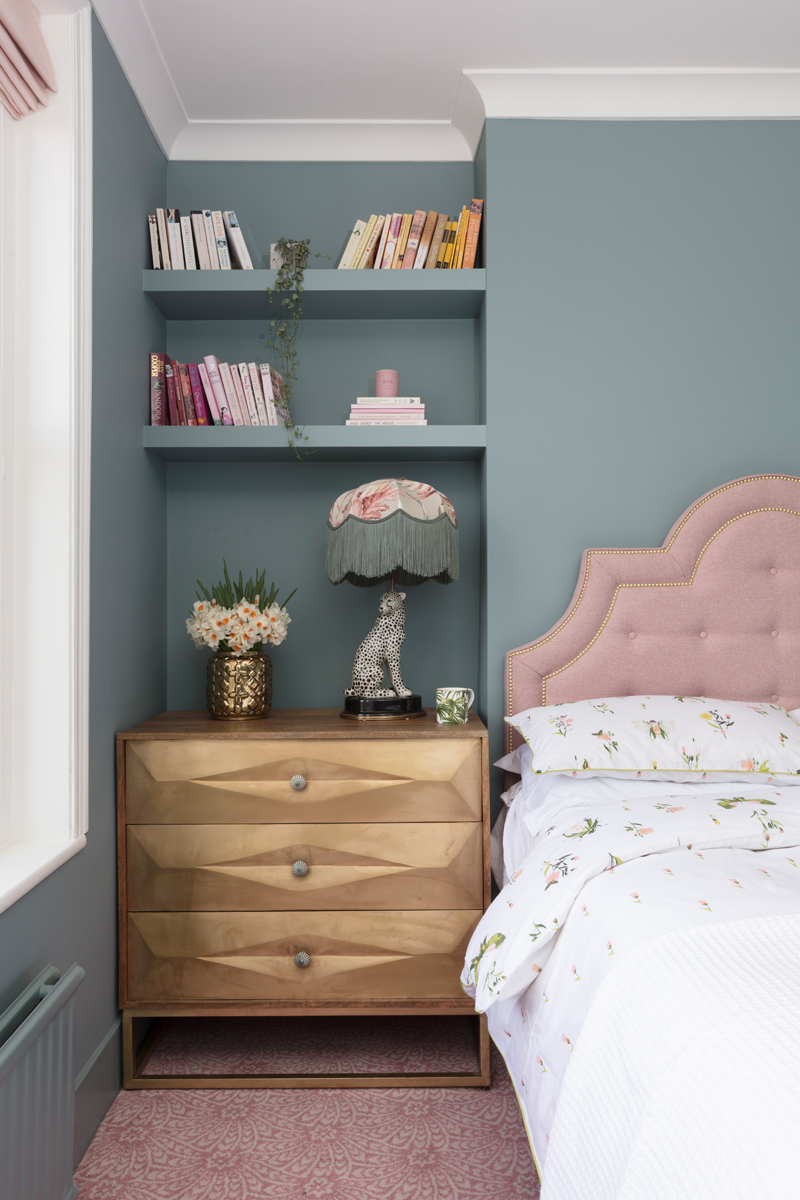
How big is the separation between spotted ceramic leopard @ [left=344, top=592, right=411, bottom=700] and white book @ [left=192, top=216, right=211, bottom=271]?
111cm

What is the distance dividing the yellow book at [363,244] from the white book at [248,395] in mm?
439

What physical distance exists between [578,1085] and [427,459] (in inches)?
70.4

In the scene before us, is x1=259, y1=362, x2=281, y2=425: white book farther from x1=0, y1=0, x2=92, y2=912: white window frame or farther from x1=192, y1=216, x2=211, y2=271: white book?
x1=0, y1=0, x2=92, y2=912: white window frame

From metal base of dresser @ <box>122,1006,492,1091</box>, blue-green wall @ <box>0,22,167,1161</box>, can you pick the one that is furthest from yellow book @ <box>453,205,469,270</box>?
metal base of dresser @ <box>122,1006,492,1091</box>

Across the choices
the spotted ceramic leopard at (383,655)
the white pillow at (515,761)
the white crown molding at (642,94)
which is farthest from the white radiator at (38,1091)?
the white crown molding at (642,94)

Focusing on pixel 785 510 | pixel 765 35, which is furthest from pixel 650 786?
pixel 765 35

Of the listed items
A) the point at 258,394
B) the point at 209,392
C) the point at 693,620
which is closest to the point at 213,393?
the point at 209,392

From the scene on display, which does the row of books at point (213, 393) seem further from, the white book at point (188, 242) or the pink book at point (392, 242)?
the pink book at point (392, 242)

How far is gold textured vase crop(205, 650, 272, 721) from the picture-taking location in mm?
2123

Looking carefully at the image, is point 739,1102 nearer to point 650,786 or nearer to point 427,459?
point 650,786

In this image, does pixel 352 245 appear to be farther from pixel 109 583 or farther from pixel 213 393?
pixel 109 583

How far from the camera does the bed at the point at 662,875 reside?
2.68 feet

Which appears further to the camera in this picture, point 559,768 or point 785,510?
point 785,510

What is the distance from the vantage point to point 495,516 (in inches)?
90.3
